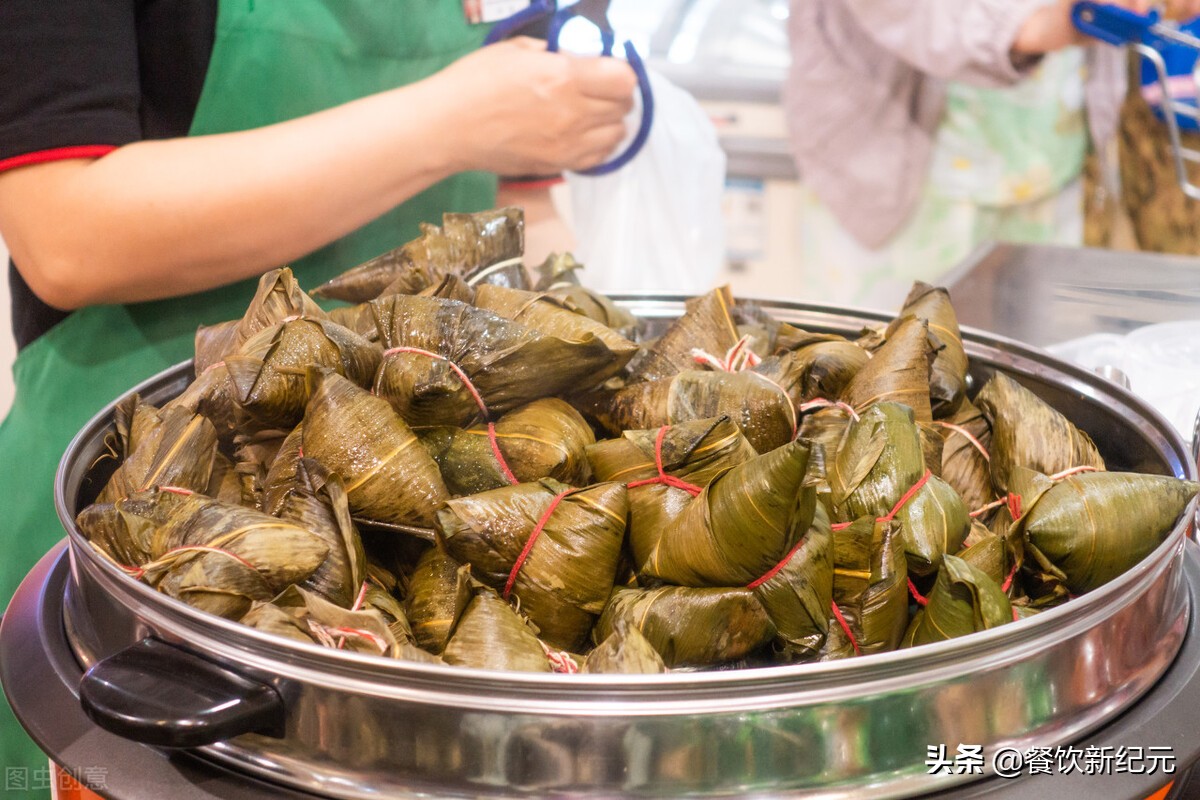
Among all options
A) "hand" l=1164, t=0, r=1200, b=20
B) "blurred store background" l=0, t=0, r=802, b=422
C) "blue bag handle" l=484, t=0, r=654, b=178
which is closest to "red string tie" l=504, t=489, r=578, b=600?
"blue bag handle" l=484, t=0, r=654, b=178

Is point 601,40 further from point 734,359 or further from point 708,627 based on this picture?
point 708,627

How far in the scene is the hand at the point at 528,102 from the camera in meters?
1.38

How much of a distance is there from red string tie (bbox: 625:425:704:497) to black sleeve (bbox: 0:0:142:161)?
76 cm

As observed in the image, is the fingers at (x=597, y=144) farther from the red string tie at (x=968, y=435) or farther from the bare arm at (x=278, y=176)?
the red string tie at (x=968, y=435)

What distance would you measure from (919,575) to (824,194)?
A: 2.78 metres

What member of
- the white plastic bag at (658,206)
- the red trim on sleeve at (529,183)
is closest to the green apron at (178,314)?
the red trim on sleeve at (529,183)

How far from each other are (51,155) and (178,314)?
0.99 ft

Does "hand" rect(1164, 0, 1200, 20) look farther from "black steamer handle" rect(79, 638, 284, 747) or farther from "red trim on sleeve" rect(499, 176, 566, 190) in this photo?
"black steamer handle" rect(79, 638, 284, 747)

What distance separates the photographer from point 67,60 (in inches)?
41.5

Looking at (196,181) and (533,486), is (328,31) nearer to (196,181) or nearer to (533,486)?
(196,181)

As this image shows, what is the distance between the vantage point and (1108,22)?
247 centimetres

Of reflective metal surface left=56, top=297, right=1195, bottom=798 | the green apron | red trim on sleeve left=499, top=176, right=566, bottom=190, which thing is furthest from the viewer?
red trim on sleeve left=499, top=176, right=566, bottom=190

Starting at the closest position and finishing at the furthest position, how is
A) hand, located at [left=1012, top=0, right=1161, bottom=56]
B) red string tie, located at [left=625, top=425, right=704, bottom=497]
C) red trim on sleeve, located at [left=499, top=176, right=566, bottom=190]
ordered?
red string tie, located at [left=625, top=425, right=704, bottom=497]
red trim on sleeve, located at [left=499, top=176, right=566, bottom=190]
hand, located at [left=1012, top=0, right=1161, bottom=56]

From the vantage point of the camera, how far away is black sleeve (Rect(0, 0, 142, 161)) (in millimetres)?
1032
